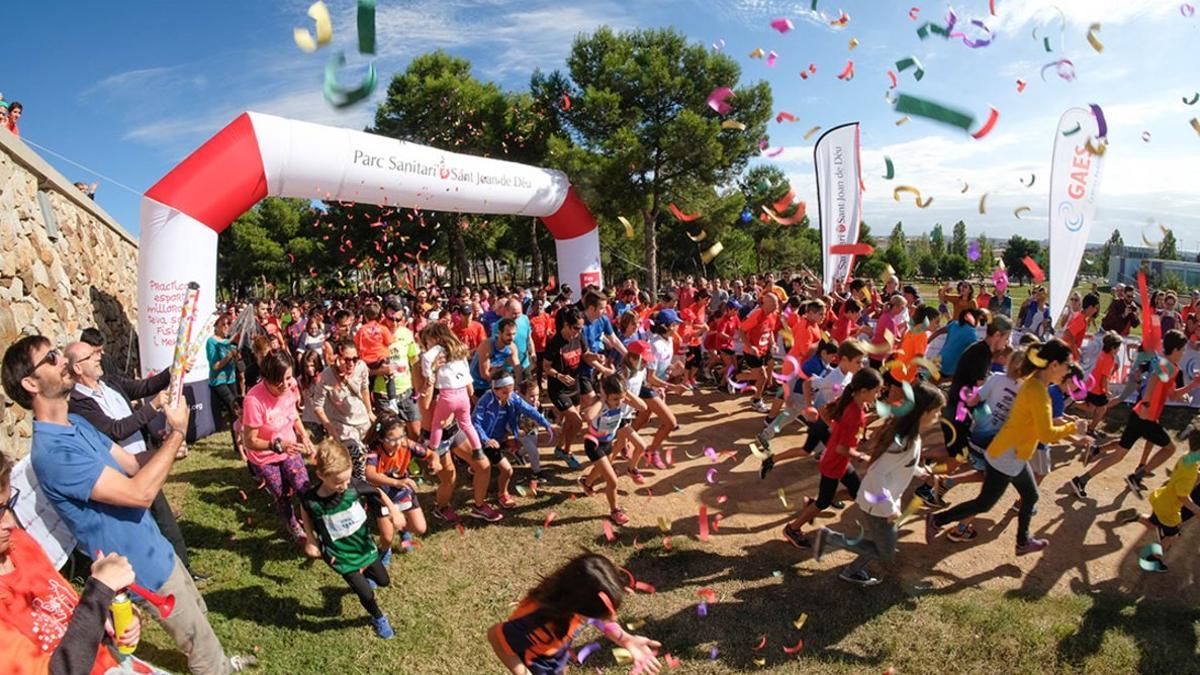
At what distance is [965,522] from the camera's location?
5.27 meters

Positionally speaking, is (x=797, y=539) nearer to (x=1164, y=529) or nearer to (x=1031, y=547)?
(x=1031, y=547)

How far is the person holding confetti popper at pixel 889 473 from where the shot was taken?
423 cm

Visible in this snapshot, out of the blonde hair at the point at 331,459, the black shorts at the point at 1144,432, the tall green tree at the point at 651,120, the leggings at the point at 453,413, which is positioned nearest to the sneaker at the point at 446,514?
the leggings at the point at 453,413

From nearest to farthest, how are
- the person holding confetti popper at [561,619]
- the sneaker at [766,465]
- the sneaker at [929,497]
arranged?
the person holding confetti popper at [561,619]
the sneaker at [929,497]
the sneaker at [766,465]

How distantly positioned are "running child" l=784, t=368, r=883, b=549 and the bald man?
14.6 ft

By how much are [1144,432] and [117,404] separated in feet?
27.8

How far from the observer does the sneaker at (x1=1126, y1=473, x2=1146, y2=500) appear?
5.91 metres

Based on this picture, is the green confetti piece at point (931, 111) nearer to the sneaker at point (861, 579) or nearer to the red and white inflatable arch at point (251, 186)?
the sneaker at point (861, 579)

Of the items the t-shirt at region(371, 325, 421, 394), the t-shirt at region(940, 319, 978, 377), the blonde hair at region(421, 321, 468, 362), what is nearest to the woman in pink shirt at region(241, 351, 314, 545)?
the blonde hair at region(421, 321, 468, 362)

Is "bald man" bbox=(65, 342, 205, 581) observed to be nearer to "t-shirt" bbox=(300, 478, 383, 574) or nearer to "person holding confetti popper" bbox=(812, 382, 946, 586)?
"t-shirt" bbox=(300, 478, 383, 574)

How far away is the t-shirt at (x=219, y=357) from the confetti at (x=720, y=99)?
14.5 m

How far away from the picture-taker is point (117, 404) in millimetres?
4336

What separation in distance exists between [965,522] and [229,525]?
6.56m

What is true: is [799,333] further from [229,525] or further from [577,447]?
[229,525]
